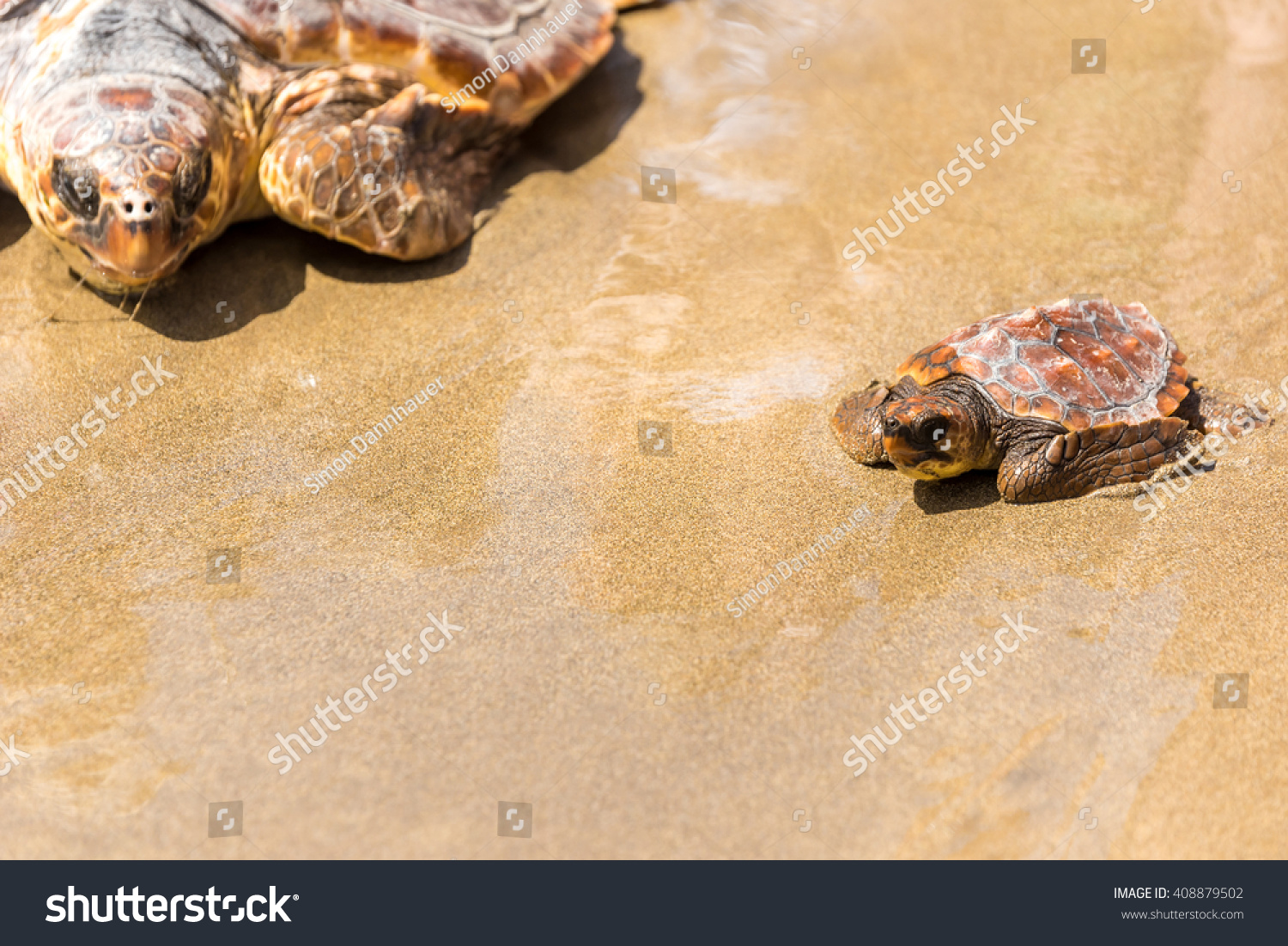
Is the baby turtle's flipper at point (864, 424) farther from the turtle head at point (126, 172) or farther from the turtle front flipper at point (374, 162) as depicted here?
the turtle head at point (126, 172)

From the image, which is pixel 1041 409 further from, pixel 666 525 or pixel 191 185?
pixel 191 185

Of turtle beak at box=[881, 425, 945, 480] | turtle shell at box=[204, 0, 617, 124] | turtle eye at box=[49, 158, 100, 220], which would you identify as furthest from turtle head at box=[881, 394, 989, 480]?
turtle eye at box=[49, 158, 100, 220]

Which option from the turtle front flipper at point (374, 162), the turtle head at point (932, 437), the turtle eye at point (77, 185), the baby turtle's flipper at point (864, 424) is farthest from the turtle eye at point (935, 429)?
the turtle eye at point (77, 185)

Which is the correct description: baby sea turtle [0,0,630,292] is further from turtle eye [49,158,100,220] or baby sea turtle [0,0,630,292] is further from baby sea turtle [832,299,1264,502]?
baby sea turtle [832,299,1264,502]

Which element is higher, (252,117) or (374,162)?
(252,117)

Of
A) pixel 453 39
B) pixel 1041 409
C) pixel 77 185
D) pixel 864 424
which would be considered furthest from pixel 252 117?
pixel 1041 409

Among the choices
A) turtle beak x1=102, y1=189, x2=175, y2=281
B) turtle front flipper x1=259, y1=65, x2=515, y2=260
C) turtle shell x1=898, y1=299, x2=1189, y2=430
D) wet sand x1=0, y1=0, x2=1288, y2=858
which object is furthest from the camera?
turtle front flipper x1=259, y1=65, x2=515, y2=260

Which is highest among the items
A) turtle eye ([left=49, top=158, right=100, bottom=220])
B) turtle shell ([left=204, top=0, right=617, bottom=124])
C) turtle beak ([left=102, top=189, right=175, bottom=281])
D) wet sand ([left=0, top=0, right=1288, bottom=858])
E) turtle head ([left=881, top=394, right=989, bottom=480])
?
turtle shell ([left=204, top=0, right=617, bottom=124])
